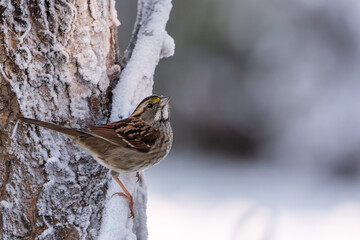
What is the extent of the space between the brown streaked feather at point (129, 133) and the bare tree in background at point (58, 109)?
7cm

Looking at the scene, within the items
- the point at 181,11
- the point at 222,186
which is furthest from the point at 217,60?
the point at 222,186

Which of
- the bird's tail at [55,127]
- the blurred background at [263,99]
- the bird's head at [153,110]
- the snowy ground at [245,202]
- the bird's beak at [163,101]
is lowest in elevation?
the bird's tail at [55,127]

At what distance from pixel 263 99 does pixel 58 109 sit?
345 centimetres

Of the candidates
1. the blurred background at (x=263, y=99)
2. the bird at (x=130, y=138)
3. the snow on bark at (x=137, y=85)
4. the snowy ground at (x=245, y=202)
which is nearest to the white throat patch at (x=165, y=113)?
the bird at (x=130, y=138)

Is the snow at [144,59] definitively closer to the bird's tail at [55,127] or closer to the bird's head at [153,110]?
the bird's head at [153,110]

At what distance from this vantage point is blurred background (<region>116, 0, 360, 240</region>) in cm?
501

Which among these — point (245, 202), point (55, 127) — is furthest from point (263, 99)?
point (55, 127)

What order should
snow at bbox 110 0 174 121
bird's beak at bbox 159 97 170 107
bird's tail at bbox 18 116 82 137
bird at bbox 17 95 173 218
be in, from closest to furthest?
bird's tail at bbox 18 116 82 137 → bird at bbox 17 95 173 218 → snow at bbox 110 0 174 121 → bird's beak at bbox 159 97 170 107

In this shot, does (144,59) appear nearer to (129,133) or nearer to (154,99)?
(154,99)

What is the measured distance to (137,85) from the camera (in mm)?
2479

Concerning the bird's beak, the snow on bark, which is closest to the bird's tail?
the snow on bark

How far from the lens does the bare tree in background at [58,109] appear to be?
2.03 meters

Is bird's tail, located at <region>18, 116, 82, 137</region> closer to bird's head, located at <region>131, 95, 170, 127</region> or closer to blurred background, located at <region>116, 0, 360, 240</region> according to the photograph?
bird's head, located at <region>131, 95, 170, 127</region>

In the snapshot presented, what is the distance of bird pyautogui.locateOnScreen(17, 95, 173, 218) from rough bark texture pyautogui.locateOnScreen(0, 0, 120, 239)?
0.08m
